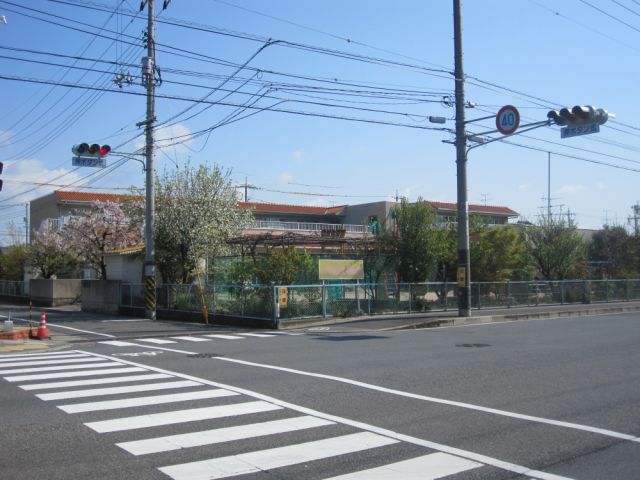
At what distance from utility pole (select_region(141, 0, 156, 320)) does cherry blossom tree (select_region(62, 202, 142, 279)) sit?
12.6 m

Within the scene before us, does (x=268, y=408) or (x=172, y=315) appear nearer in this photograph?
(x=268, y=408)

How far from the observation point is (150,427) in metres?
7.73

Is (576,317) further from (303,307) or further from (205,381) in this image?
(205,381)

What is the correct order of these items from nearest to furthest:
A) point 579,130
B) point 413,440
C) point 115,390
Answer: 1. point 413,440
2. point 115,390
3. point 579,130

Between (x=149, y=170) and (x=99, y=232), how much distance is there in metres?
15.2

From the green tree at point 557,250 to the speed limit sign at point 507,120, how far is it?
22.9 meters

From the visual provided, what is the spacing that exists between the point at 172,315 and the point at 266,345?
13581 millimetres

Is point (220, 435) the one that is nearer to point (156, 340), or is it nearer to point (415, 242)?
point (156, 340)

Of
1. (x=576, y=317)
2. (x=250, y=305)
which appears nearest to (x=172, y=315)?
(x=250, y=305)

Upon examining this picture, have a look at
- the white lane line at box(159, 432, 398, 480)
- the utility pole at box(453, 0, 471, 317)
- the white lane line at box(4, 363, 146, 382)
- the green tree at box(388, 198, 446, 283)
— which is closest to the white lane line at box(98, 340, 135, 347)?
the white lane line at box(4, 363, 146, 382)

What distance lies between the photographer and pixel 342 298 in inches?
1012

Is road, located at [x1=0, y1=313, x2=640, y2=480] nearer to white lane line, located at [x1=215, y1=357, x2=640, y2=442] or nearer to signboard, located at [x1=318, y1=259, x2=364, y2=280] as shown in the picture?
white lane line, located at [x1=215, y1=357, x2=640, y2=442]

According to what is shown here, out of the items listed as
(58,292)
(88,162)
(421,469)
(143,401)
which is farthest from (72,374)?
A: (58,292)

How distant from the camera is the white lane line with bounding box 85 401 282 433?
781cm
